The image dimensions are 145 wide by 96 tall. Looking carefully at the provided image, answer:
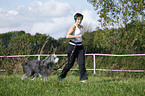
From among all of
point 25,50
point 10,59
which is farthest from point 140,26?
point 10,59

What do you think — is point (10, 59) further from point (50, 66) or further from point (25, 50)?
point (50, 66)

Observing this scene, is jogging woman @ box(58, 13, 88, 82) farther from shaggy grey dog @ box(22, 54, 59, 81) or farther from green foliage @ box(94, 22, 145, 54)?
green foliage @ box(94, 22, 145, 54)

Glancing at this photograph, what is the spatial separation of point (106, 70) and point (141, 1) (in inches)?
177

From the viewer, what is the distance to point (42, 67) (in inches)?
272

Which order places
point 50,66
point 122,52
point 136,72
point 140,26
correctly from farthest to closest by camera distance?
point 140,26
point 122,52
point 136,72
point 50,66

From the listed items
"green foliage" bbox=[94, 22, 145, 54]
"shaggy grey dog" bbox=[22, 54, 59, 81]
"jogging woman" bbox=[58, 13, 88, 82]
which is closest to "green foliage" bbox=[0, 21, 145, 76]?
"green foliage" bbox=[94, 22, 145, 54]

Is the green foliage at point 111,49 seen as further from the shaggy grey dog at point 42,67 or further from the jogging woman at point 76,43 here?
the jogging woman at point 76,43

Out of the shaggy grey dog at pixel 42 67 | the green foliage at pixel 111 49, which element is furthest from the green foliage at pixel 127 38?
the shaggy grey dog at pixel 42 67

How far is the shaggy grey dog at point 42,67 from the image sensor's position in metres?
6.81

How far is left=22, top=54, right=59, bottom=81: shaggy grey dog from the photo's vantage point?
6809mm

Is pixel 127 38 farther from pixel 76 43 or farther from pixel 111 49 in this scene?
pixel 76 43

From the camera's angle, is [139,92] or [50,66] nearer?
[139,92]

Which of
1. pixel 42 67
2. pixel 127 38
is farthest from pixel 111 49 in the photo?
pixel 42 67

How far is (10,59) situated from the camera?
438 inches
